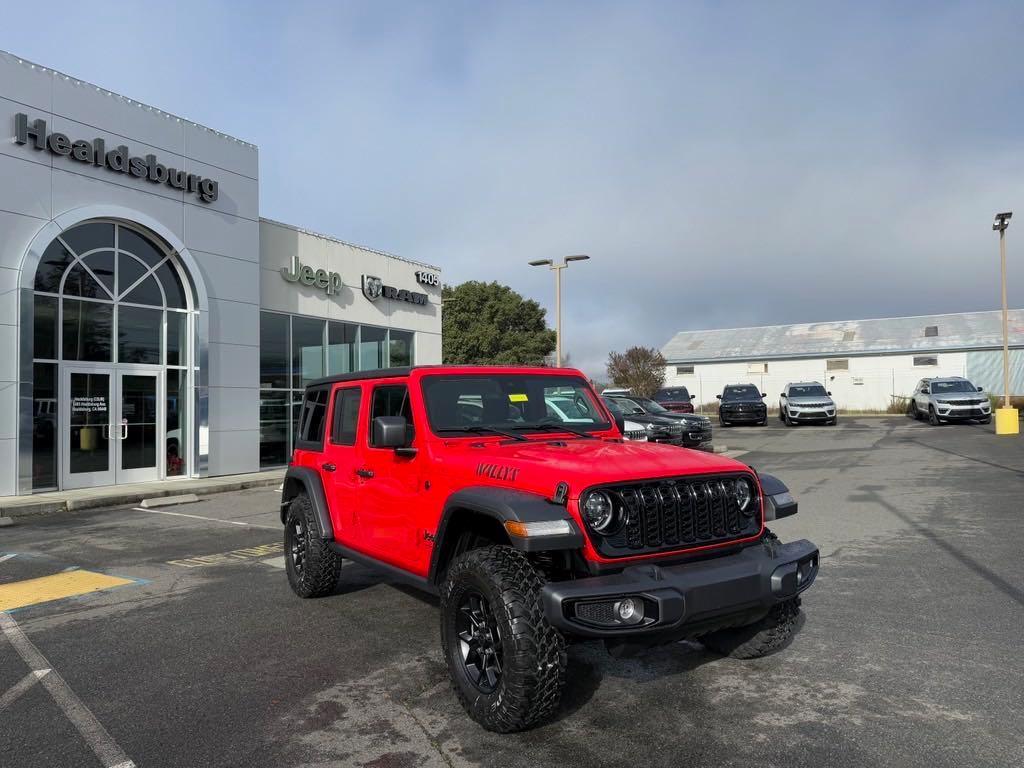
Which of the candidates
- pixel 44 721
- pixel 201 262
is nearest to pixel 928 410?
pixel 201 262

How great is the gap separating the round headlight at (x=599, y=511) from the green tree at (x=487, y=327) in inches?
1673

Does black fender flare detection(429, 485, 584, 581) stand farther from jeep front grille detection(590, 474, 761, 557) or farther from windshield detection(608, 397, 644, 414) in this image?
windshield detection(608, 397, 644, 414)

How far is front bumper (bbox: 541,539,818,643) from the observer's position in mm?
3191

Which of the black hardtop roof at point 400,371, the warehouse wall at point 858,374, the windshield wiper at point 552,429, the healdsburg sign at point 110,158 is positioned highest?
the healdsburg sign at point 110,158

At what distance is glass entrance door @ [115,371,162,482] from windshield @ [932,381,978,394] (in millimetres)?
26150

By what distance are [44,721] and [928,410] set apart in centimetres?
2979

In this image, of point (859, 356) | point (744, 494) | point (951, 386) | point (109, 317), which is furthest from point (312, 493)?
point (859, 356)

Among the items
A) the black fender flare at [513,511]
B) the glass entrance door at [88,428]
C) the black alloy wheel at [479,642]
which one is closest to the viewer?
the black fender flare at [513,511]

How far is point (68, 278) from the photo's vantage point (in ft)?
43.4

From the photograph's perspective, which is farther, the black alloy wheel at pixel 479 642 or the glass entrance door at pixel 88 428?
the glass entrance door at pixel 88 428

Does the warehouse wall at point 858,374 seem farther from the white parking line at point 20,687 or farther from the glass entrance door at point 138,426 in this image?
the white parking line at point 20,687

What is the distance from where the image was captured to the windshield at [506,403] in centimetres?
466

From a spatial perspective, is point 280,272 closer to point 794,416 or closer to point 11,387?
point 11,387

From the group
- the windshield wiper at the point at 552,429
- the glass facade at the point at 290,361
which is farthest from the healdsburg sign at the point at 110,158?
the windshield wiper at the point at 552,429
